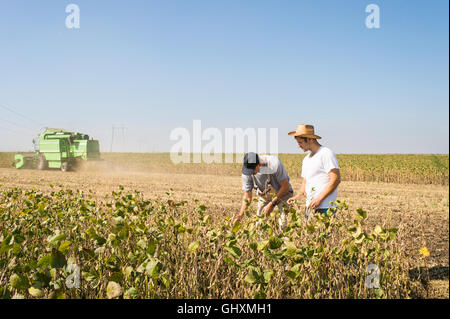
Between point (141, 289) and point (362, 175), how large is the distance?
19.0 m

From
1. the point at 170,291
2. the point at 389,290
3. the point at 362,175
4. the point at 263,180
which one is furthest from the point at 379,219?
the point at 362,175

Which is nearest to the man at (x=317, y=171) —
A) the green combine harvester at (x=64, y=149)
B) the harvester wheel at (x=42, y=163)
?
the green combine harvester at (x=64, y=149)

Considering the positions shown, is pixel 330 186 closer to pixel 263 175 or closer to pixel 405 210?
pixel 263 175

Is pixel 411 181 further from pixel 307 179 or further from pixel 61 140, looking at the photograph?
pixel 61 140

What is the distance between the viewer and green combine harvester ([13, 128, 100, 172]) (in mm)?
21359

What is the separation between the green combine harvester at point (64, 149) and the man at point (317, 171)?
63.6 ft

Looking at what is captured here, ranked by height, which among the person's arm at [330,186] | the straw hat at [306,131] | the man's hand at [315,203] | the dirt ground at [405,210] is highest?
the straw hat at [306,131]

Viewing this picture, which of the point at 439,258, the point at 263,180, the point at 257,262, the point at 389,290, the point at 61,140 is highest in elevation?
the point at 61,140

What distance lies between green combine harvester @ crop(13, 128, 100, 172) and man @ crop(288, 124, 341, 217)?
19.4 metres

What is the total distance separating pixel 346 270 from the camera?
9.75 ft

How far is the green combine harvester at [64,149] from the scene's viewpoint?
21.4m

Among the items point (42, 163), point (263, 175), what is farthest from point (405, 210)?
point (42, 163)

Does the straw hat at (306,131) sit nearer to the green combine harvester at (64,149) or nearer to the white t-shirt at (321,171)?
the white t-shirt at (321,171)

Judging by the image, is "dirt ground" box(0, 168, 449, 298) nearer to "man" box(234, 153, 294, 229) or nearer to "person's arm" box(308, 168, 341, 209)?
"person's arm" box(308, 168, 341, 209)
